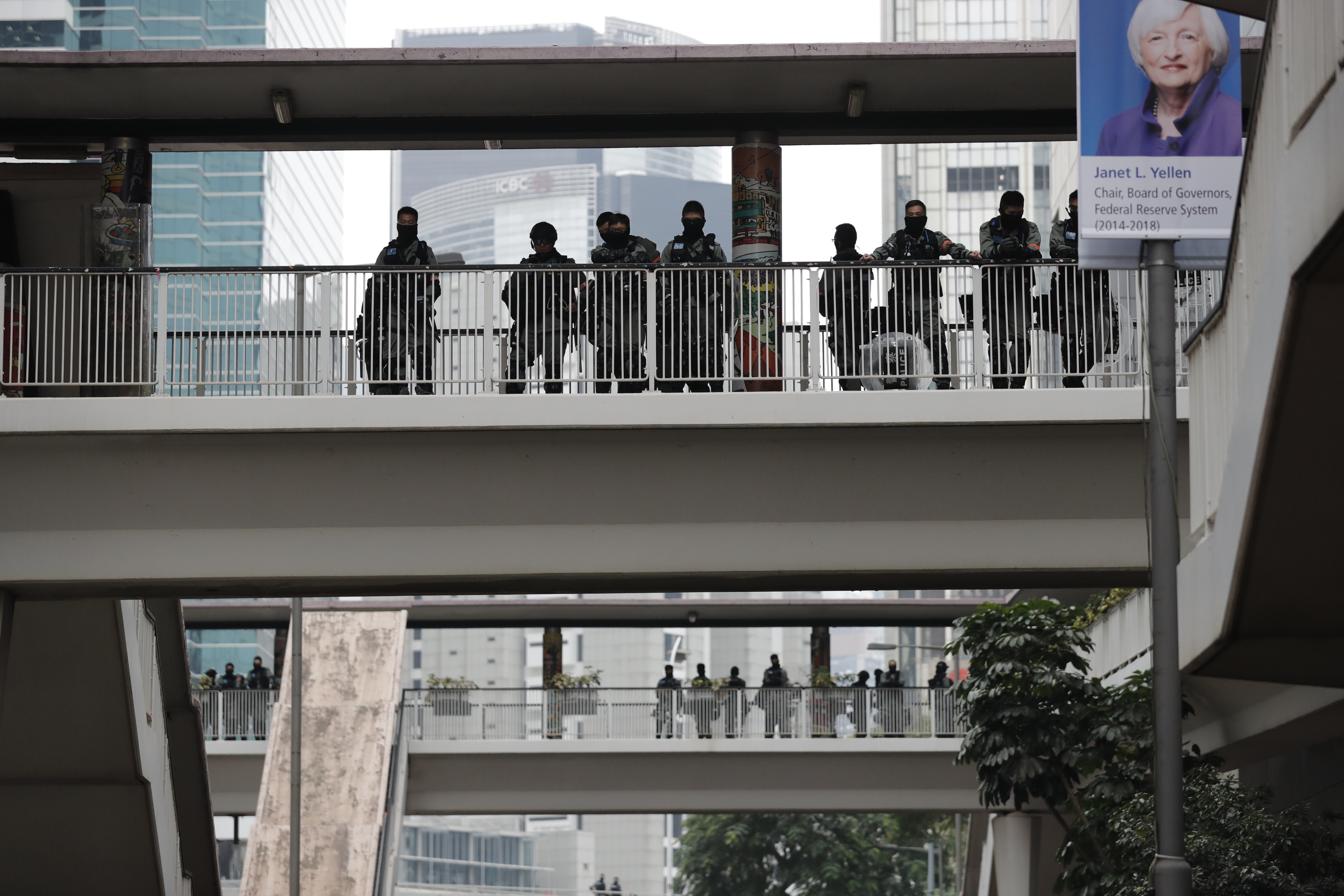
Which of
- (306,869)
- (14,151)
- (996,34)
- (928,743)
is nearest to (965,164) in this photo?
(996,34)

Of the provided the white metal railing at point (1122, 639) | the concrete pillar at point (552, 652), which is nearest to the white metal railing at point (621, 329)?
the white metal railing at point (1122, 639)

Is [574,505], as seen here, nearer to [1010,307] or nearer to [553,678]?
[1010,307]

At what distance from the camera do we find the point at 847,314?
1502cm

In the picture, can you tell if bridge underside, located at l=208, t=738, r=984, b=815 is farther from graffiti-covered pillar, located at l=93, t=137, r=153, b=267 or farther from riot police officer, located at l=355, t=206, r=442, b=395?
riot police officer, located at l=355, t=206, r=442, b=395

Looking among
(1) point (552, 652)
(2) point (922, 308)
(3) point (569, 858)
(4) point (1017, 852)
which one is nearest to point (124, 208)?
(2) point (922, 308)

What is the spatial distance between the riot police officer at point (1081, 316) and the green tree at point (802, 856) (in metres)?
43.0

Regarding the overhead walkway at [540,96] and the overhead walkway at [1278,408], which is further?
the overhead walkway at [540,96]

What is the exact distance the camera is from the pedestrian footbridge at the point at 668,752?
3181 centimetres

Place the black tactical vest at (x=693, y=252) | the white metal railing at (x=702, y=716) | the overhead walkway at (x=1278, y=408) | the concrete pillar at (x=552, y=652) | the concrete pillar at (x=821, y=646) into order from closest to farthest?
the overhead walkway at (x=1278, y=408), the black tactical vest at (x=693, y=252), the white metal railing at (x=702, y=716), the concrete pillar at (x=552, y=652), the concrete pillar at (x=821, y=646)

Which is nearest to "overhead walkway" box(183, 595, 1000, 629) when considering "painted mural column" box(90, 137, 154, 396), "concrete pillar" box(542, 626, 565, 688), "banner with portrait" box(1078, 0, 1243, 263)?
"concrete pillar" box(542, 626, 565, 688)

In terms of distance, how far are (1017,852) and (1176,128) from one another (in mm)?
21991

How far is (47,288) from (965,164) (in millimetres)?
99019

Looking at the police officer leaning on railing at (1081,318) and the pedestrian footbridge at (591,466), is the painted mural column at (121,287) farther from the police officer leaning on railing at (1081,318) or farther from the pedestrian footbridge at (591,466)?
the police officer leaning on railing at (1081,318)

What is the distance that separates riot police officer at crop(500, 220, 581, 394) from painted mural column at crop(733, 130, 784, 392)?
5.01 ft
